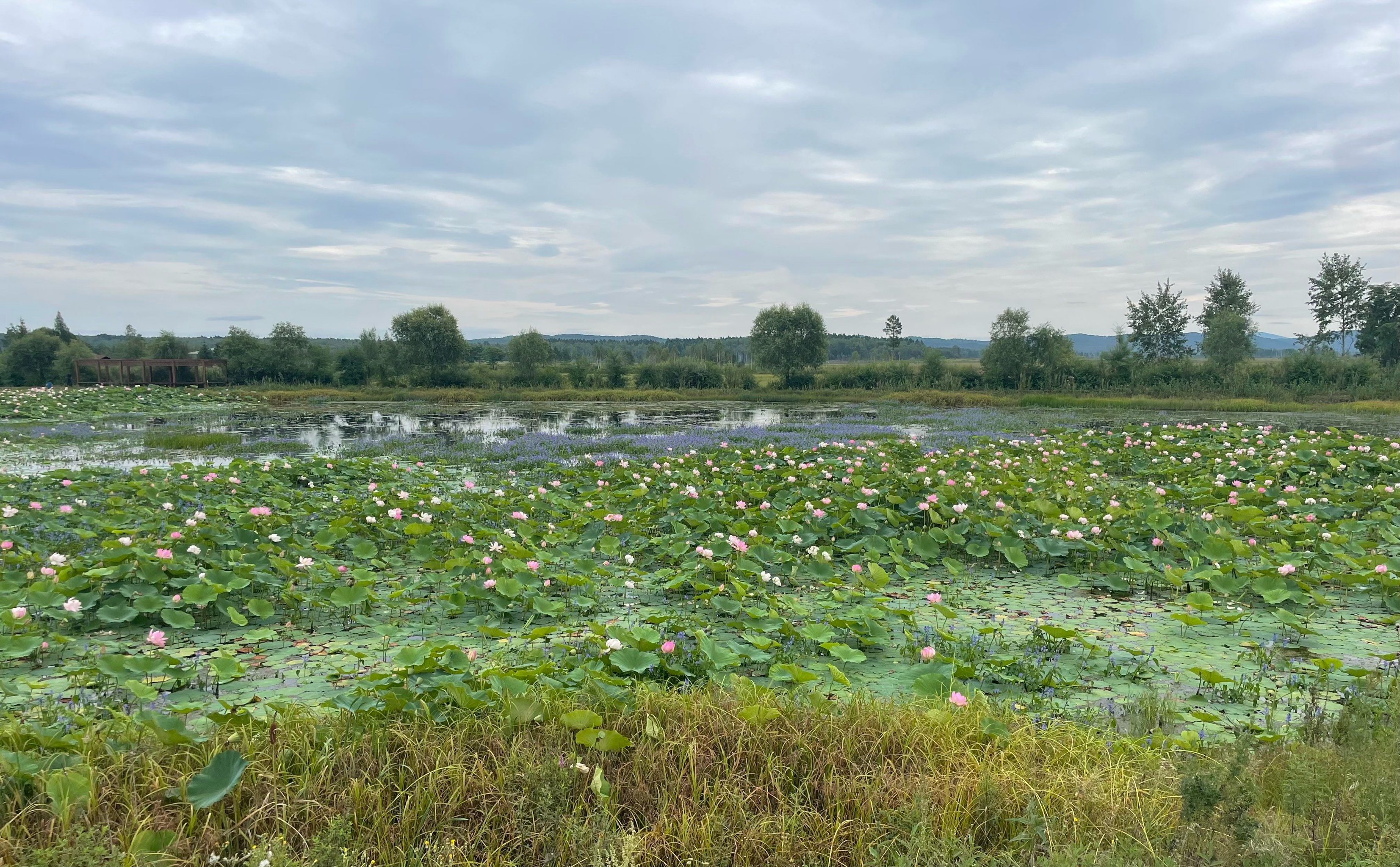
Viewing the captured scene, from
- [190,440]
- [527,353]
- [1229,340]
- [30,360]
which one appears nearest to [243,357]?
[30,360]

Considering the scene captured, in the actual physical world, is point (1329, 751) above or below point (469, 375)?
below

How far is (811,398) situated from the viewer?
4338 cm

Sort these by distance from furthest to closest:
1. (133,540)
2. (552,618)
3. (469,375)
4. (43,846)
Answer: (469,375) → (133,540) → (552,618) → (43,846)

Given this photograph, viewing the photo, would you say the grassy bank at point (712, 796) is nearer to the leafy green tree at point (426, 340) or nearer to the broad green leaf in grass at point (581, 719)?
the broad green leaf in grass at point (581, 719)

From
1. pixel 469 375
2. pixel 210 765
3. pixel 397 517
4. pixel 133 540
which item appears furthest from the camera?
pixel 469 375

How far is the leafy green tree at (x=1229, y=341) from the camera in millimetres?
35625

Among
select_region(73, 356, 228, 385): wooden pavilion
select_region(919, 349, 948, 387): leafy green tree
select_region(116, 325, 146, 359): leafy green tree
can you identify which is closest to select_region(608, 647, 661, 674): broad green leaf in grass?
select_region(919, 349, 948, 387): leafy green tree

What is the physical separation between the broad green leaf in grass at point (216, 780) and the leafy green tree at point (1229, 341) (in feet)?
152

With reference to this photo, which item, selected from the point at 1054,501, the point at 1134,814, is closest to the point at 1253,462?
the point at 1054,501

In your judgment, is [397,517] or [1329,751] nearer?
[1329,751]

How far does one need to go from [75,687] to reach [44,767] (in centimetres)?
146

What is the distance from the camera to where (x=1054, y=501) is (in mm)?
8172

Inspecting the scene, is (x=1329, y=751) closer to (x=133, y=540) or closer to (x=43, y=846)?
(x=43, y=846)

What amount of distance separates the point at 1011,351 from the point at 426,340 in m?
42.3
